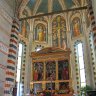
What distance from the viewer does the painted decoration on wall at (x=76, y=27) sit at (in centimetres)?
1953

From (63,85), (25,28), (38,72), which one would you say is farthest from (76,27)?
(63,85)

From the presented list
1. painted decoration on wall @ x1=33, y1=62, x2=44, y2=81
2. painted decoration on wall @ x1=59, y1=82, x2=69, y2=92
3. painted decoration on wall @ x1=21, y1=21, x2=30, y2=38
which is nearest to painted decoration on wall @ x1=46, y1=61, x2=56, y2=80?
painted decoration on wall @ x1=33, y1=62, x2=44, y2=81

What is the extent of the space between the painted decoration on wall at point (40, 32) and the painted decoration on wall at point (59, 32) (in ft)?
3.51

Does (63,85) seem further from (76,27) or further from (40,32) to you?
(40,32)

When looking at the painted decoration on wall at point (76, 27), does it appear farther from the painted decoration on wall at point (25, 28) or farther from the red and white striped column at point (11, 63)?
the red and white striped column at point (11, 63)

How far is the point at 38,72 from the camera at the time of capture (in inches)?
Result: 691

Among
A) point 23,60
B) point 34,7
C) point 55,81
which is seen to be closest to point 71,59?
point 55,81

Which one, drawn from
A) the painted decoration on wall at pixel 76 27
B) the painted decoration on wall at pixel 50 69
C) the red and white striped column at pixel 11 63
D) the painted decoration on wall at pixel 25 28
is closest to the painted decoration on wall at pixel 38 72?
the painted decoration on wall at pixel 50 69

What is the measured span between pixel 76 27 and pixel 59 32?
2.16 meters

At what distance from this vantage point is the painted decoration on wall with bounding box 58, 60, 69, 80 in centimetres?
1675

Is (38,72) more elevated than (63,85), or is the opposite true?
(38,72)

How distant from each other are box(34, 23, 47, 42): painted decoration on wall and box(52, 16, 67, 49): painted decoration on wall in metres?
1.07

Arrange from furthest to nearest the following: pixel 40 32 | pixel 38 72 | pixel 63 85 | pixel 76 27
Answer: pixel 40 32 < pixel 76 27 < pixel 38 72 < pixel 63 85

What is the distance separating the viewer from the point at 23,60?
18.8 meters
